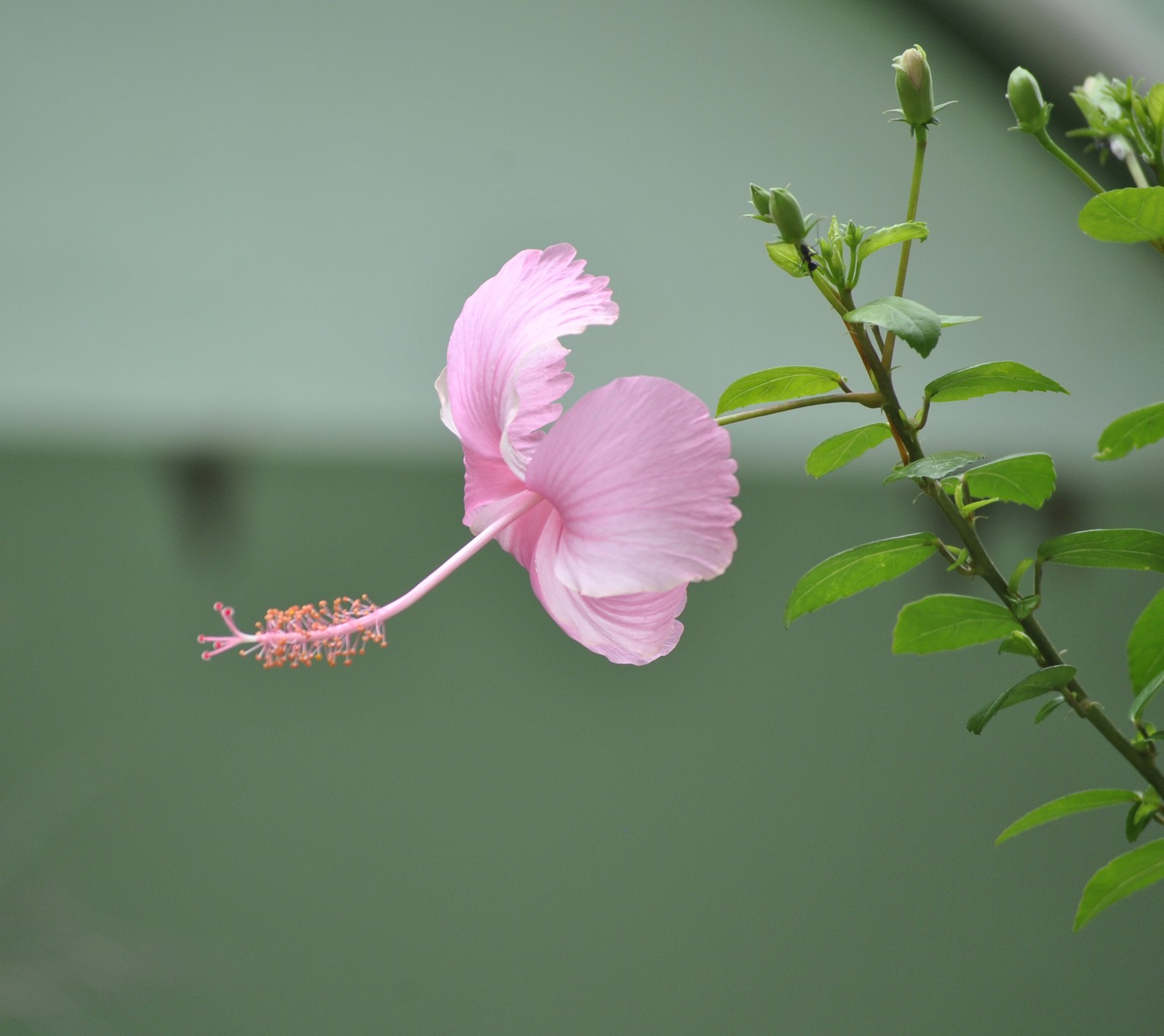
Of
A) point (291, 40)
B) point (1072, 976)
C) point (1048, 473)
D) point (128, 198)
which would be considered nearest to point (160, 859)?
point (128, 198)

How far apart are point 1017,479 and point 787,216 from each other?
111 mm

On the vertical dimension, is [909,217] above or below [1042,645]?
above

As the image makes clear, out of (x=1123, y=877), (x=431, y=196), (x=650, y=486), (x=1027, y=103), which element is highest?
(x=431, y=196)

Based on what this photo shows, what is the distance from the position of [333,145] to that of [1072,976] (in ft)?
4.02

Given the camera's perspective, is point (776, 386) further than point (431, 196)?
No

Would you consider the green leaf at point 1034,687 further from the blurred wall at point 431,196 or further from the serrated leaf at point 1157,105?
the blurred wall at point 431,196

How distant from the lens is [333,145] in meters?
1.00

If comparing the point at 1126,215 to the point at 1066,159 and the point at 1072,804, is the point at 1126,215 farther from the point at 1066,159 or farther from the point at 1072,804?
the point at 1072,804

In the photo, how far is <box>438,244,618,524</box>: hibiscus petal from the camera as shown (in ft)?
1.00

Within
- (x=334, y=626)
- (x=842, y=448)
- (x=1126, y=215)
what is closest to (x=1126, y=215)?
(x=1126, y=215)

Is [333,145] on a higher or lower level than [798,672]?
higher

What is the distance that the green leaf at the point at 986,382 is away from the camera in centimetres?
29

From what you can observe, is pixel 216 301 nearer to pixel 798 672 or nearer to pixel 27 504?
pixel 27 504

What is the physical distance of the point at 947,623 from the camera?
11.7 inches
